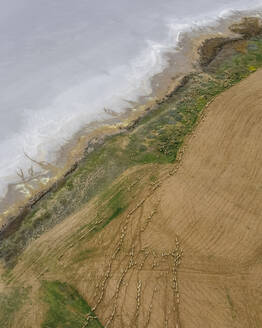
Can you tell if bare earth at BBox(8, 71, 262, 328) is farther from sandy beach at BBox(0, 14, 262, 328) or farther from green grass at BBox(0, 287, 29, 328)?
green grass at BBox(0, 287, 29, 328)

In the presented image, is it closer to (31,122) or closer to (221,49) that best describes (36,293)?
(31,122)

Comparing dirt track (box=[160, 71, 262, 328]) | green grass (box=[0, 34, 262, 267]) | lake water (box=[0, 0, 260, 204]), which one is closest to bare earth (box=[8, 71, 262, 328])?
dirt track (box=[160, 71, 262, 328])

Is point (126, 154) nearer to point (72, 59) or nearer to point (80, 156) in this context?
point (80, 156)

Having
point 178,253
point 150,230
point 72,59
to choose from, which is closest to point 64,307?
point 150,230

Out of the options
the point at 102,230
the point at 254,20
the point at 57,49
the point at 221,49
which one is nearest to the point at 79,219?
the point at 102,230

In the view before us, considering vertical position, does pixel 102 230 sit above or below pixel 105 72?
below

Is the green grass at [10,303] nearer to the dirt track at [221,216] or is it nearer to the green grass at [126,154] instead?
the green grass at [126,154]
